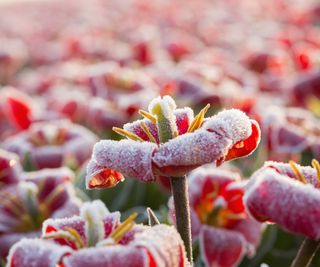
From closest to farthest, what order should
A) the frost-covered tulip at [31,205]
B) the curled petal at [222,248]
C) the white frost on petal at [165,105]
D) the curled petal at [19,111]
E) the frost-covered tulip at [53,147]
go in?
the white frost on petal at [165,105] → the curled petal at [222,248] → the frost-covered tulip at [31,205] → the frost-covered tulip at [53,147] → the curled petal at [19,111]

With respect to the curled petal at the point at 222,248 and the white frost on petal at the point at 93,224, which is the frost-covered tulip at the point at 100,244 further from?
the curled petal at the point at 222,248

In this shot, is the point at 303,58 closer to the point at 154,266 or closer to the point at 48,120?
the point at 48,120

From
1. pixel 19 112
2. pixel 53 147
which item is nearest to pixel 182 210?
pixel 53 147

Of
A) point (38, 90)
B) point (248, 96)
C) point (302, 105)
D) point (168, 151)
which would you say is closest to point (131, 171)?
point (168, 151)

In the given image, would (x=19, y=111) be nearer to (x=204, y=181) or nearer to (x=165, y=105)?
(x=204, y=181)

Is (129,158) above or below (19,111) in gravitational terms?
above

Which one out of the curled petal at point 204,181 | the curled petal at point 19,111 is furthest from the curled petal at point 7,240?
the curled petal at point 19,111
